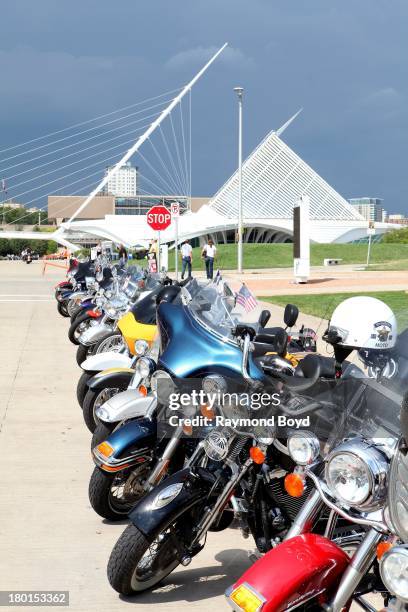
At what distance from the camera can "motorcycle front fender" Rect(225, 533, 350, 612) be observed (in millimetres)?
2418

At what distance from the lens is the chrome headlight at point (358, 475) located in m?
2.28

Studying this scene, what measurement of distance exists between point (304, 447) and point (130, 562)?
3.85ft

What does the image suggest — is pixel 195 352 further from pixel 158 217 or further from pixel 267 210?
pixel 267 210

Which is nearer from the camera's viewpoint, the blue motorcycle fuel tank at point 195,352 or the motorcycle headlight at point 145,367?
the blue motorcycle fuel tank at point 195,352

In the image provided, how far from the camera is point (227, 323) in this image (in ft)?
12.6

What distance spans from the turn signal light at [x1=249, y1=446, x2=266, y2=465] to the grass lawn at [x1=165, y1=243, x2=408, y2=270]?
37.8 metres

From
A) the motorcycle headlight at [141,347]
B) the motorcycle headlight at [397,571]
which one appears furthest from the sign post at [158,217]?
the motorcycle headlight at [397,571]

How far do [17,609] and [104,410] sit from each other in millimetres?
1206

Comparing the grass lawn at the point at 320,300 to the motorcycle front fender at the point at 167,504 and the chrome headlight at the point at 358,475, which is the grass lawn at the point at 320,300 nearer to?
the motorcycle front fender at the point at 167,504

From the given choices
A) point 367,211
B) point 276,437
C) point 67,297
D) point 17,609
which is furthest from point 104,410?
point 367,211

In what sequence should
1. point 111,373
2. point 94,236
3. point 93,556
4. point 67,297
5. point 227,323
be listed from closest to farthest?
point 227,323
point 93,556
point 111,373
point 67,297
point 94,236

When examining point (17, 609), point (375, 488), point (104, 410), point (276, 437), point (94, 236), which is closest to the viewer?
point (375, 488)

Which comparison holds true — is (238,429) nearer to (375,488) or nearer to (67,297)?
(375,488)

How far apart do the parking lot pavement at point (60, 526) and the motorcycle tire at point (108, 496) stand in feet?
0.30
